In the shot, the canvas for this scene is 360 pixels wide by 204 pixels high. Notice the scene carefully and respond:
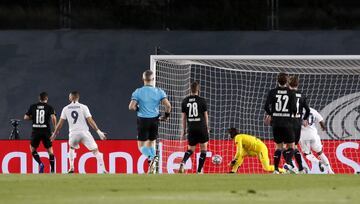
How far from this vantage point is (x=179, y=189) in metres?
14.2

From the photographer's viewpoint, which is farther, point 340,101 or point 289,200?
point 340,101

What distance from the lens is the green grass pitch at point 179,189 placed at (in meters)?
12.7

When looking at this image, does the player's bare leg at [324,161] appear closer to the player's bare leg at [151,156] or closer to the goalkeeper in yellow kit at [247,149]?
the goalkeeper in yellow kit at [247,149]

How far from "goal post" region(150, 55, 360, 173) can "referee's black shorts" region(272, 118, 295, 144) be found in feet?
19.2

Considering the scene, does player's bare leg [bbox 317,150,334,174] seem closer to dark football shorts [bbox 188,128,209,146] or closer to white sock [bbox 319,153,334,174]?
white sock [bbox 319,153,334,174]

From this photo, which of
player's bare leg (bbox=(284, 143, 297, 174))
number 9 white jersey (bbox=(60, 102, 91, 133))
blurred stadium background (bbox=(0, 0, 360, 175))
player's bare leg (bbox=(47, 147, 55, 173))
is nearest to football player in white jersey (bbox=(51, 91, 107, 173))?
number 9 white jersey (bbox=(60, 102, 91, 133))

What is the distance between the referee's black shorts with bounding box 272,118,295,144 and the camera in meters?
20.2

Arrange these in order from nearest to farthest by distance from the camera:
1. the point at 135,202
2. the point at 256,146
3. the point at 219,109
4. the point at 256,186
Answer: the point at 135,202 < the point at 256,186 < the point at 256,146 < the point at 219,109

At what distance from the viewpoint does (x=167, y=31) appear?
30109 millimetres

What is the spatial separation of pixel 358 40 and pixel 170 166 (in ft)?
21.6

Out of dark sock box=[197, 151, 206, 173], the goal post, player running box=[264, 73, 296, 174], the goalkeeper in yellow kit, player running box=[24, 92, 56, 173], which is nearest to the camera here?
player running box=[264, 73, 296, 174]

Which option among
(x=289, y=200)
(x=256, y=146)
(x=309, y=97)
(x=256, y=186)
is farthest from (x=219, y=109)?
(x=289, y=200)

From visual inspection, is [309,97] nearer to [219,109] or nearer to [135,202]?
[219,109]

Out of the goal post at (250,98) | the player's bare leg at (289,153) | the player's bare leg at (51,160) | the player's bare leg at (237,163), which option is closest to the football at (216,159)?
the goal post at (250,98)
